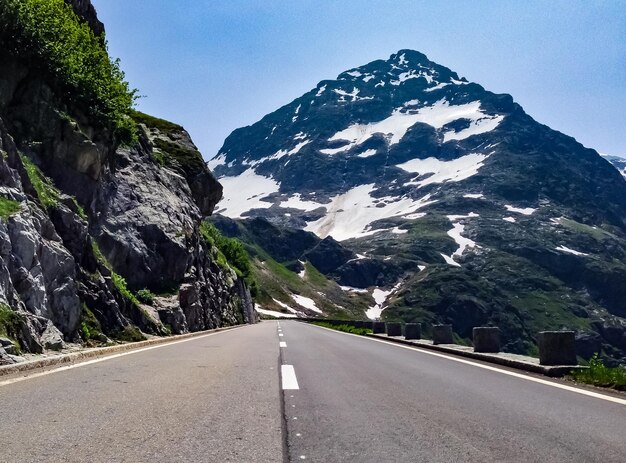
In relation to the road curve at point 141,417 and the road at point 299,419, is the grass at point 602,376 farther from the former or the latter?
the road curve at point 141,417

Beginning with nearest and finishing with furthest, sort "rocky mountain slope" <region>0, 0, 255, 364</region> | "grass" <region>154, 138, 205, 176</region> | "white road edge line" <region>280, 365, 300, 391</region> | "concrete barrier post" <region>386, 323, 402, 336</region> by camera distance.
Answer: "white road edge line" <region>280, 365, 300, 391</region> < "rocky mountain slope" <region>0, 0, 255, 364</region> < "concrete barrier post" <region>386, 323, 402, 336</region> < "grass" <region>154, 138, 205, 176</region>

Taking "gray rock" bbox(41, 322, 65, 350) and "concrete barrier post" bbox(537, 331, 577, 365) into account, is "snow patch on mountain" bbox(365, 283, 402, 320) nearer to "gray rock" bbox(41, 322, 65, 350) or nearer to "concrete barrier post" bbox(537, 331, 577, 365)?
"gray rock" bbox(41, 322, 65, 350)

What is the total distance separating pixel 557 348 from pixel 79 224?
15.6 m

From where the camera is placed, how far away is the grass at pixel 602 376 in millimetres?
9258

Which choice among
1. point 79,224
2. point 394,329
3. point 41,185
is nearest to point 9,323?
point 79,224

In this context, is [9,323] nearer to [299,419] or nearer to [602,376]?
[299,419]

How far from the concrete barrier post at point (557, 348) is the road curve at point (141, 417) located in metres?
5.79

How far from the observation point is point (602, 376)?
31.5 feet

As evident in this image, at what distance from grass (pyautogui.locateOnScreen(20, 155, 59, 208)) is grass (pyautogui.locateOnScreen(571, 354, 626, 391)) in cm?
1590

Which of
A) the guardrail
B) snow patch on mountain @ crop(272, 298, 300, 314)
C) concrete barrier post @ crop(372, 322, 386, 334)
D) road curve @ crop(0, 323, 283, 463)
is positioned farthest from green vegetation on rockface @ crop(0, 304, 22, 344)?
snow patch on mountain @ crop(272, 298, 300, 314)

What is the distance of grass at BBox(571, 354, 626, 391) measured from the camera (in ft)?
30.4

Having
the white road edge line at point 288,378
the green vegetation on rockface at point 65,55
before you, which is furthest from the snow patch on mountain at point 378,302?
the white road edge line at point 288,378

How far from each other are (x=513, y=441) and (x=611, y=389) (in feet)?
17.1

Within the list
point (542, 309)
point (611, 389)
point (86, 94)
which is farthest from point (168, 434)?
point (542, 309)
